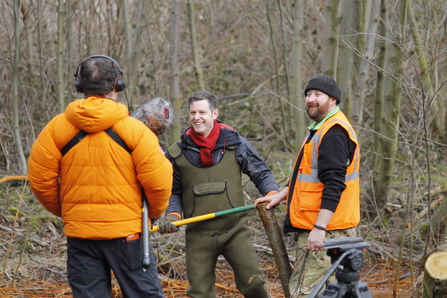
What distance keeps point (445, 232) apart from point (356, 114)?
63.3 inches

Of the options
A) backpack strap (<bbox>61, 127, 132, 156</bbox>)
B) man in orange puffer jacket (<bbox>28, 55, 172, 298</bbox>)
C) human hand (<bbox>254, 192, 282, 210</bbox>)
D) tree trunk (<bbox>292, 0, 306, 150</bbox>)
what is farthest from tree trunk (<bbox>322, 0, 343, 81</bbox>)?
backpack strap (<bbox>61, 127, 132, 156</bbox>)

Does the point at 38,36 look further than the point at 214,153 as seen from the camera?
Yes

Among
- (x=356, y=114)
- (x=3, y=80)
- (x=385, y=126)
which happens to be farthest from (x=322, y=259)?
(x=3, y=80)

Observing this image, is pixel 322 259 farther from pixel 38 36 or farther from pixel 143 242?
pixel 38 36

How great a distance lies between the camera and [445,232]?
18.8ft

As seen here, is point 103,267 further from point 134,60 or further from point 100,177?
point 134,60

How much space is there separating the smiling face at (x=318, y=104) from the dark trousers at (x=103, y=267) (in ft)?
4.74

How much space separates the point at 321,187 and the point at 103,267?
1.48 m

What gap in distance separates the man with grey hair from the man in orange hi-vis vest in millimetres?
704

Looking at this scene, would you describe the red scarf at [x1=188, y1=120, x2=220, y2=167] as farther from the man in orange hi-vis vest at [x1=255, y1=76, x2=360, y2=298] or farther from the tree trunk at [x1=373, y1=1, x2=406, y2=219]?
the tree trunk at [x1=373, y1=1, x2=406, y2=219]

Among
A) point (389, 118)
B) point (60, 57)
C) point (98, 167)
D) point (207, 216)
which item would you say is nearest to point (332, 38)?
point (389, 118)

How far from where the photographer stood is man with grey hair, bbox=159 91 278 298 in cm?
439

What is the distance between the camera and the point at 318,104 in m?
3.74

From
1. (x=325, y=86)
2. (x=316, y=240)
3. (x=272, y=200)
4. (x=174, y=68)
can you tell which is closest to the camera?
(x=316, y=240)
